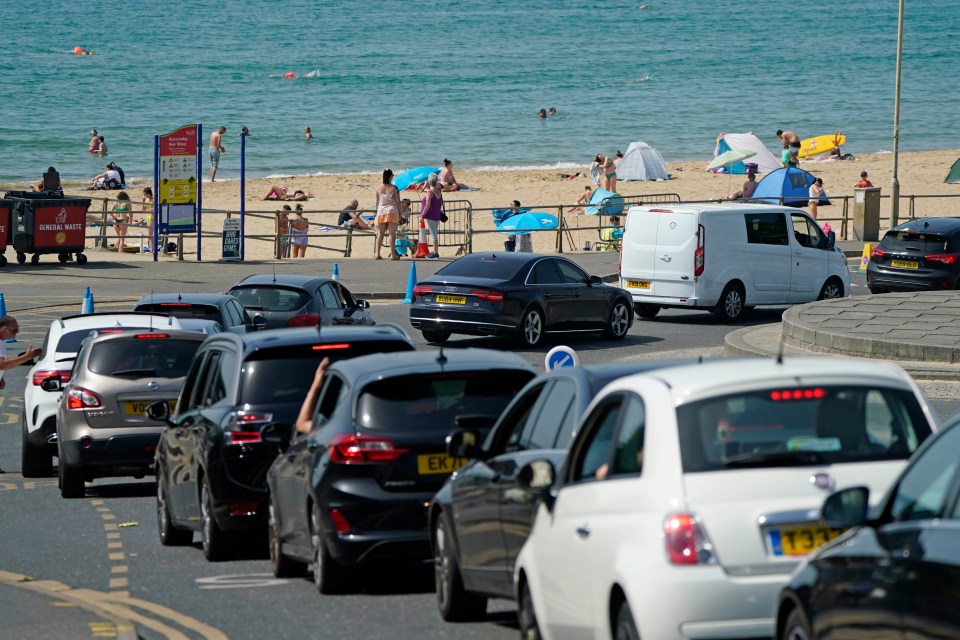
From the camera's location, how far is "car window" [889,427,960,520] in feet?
17.0

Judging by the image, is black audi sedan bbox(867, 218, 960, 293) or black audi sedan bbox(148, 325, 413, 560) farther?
black audi sedan bbox(867, 218, 960, 293)

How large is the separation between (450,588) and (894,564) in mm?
4035

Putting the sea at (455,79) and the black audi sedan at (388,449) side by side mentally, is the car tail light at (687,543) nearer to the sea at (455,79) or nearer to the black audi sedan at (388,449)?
the black audi sedan at (388,449)

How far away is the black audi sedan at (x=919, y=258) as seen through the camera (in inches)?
1128

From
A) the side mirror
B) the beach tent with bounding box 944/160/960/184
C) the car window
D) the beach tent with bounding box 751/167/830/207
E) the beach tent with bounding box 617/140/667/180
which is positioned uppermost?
the beach tent with bounding box 617/140/667/180

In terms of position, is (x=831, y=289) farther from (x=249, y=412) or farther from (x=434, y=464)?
(x=434, y=464)

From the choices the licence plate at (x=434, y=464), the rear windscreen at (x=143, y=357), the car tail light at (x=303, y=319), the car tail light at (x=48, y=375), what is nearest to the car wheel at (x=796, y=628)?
the licence plate at (x=434, y=464)

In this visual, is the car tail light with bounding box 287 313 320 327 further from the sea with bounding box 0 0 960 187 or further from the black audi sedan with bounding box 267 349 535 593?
the sea with bounding box 0 0 960 187

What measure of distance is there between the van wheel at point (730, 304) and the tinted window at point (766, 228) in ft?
2.75

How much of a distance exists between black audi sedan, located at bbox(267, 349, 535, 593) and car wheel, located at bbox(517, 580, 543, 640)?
172 cm

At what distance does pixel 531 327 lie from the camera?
80.1ft

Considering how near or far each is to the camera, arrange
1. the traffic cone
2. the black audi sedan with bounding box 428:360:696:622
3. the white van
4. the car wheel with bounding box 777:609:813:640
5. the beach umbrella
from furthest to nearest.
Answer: the beach umbrella, the traffic cone, the white van, the black audi sedan with bounding box 428:360:696:622, the car wheel with bounding box 777:609:813:640

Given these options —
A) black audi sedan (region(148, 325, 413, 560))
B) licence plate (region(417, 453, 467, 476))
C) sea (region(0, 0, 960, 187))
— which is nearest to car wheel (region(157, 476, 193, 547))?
black audi sedan (region(148, 325, 413, 560))

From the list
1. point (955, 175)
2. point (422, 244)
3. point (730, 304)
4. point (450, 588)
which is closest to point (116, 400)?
point (450, 588)
